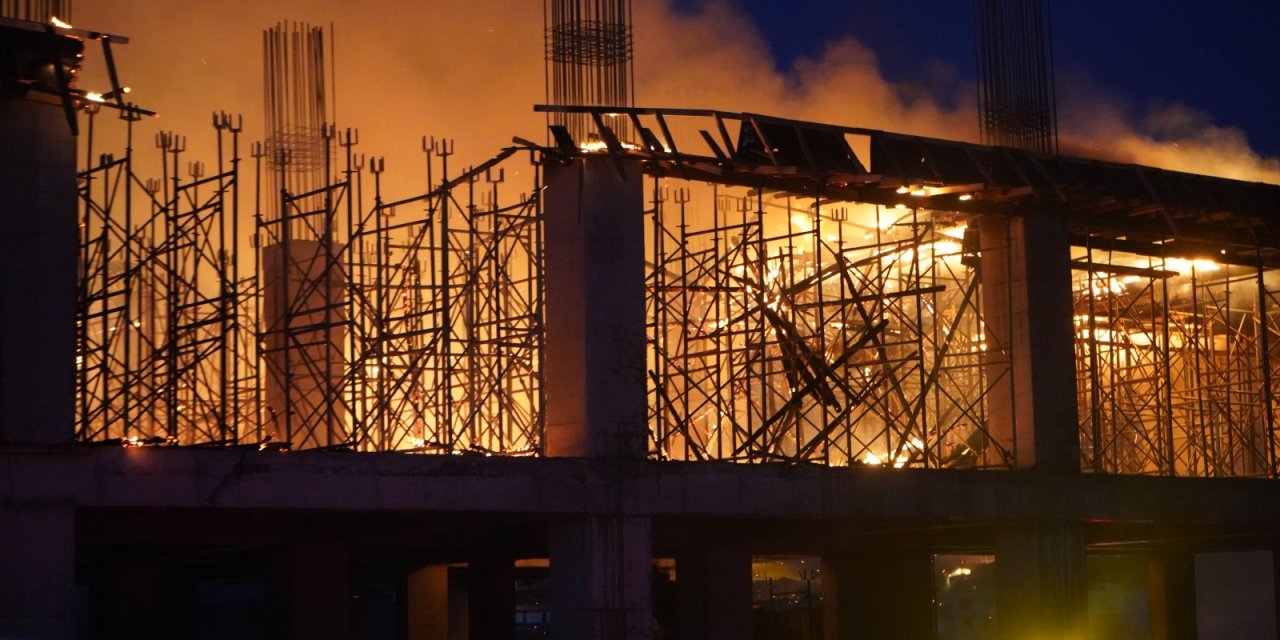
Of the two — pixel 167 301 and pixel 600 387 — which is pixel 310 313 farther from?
pixel 600 387

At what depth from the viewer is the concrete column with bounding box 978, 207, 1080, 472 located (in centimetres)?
2653

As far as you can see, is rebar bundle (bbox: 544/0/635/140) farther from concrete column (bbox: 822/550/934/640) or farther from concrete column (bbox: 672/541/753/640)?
concrete column (bbox: 822/550/934/640)

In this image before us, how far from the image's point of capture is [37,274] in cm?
1838

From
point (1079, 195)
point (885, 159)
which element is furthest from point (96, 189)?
point (1079, 195)

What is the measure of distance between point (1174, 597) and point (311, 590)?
22.0 m

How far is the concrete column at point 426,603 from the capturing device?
3541 centimetres

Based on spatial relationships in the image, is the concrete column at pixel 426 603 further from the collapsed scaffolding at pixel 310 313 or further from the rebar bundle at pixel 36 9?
the rebar bundle at pixel 36 9

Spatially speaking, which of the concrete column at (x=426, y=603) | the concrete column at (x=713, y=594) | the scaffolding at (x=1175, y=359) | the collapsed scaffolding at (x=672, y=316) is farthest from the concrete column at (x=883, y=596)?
the concrete column at (x=426, y=603)

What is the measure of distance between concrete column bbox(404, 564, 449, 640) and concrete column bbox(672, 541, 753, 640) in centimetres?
887

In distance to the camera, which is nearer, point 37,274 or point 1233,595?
point 37,274

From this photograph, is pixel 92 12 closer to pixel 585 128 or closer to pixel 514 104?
pixel 514 104

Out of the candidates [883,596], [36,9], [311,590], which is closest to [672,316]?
[883,596]

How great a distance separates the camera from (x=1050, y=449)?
2644 centimetres

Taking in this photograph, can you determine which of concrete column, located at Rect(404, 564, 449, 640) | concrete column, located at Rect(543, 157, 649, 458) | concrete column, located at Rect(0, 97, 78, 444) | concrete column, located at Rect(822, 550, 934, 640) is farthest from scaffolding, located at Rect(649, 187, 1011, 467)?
concrete column, located at Rect(0, 97, 78, 444)
